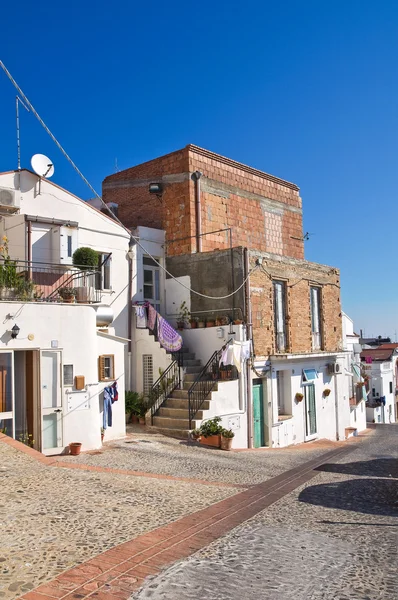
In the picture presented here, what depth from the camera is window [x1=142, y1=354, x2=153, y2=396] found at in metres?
18.2

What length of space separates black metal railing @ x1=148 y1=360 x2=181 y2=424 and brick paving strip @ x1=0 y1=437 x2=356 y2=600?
797 cm

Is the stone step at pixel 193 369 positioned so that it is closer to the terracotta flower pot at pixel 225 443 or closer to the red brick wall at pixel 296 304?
the red brick wall at pixel 296 304

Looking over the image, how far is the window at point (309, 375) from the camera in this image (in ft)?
70.6

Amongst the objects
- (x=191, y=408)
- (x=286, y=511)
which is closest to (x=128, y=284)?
(x=191, y=408)

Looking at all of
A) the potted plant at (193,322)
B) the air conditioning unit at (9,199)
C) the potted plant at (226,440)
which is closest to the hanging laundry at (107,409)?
the potted plant at (226,440)

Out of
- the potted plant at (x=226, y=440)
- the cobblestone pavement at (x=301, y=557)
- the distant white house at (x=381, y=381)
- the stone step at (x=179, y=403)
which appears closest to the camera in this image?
the cobblestone pavement at (x=301, y=557)

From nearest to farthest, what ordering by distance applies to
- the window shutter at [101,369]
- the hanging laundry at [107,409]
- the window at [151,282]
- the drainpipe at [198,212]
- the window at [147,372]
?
the hanging laundry at [107,409] < the window shutter at [101,369] < the window at [147,372] < the window at [151,282] < the drainpipe at [198,212]

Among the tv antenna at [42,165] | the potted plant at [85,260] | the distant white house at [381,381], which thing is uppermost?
the tv antenna at [42,165]

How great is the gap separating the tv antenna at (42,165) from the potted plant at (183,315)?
21.8ft

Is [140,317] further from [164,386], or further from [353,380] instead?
[353,380]

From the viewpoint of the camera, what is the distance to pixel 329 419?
23.6 metres

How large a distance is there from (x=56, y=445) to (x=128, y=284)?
7.35 m

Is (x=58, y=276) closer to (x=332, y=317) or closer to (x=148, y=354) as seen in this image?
(x=148, y=354)

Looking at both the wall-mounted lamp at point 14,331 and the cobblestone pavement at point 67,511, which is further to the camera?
the wall-mounted lamp at point 14,331
